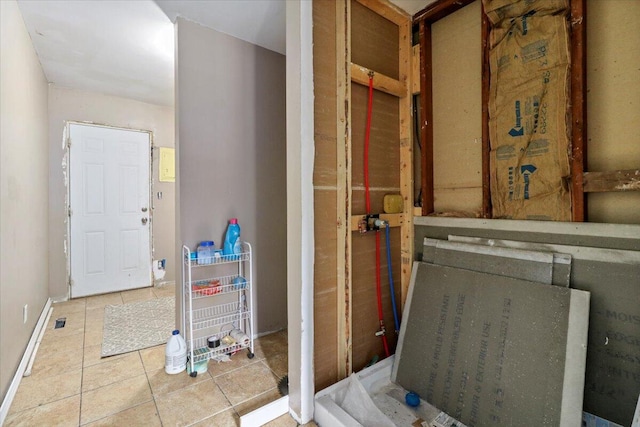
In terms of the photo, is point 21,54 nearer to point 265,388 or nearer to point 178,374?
point 178,374

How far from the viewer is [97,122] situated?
3674 mm

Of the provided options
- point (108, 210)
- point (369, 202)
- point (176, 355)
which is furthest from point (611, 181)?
point (108, 210)

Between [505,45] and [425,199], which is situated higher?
[505,45]

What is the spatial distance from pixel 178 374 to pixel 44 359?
3.49ft

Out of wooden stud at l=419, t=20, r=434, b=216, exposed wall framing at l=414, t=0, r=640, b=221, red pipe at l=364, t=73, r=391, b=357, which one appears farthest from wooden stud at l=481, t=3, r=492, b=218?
red pipe at l=364, t=73, r=391, b=357

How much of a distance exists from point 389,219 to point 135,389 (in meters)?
1.88

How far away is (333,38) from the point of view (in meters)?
1.63

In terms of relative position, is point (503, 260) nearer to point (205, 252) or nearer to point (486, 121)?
point (486, 121)

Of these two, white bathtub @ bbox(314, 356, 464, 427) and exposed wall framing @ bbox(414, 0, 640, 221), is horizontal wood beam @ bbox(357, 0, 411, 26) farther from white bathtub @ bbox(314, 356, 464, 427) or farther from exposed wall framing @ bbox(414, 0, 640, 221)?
white bathtub @ bbox(314, 356, 464, 427)

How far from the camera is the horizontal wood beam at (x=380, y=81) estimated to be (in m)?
1.71

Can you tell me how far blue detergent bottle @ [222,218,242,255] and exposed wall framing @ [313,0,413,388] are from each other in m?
0.94

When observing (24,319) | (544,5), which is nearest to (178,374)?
(24,319)

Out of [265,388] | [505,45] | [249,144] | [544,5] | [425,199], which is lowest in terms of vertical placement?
[265,388]

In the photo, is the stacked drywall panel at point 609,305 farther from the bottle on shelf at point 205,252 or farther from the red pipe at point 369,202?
the bottle on shelf at point 205,252
